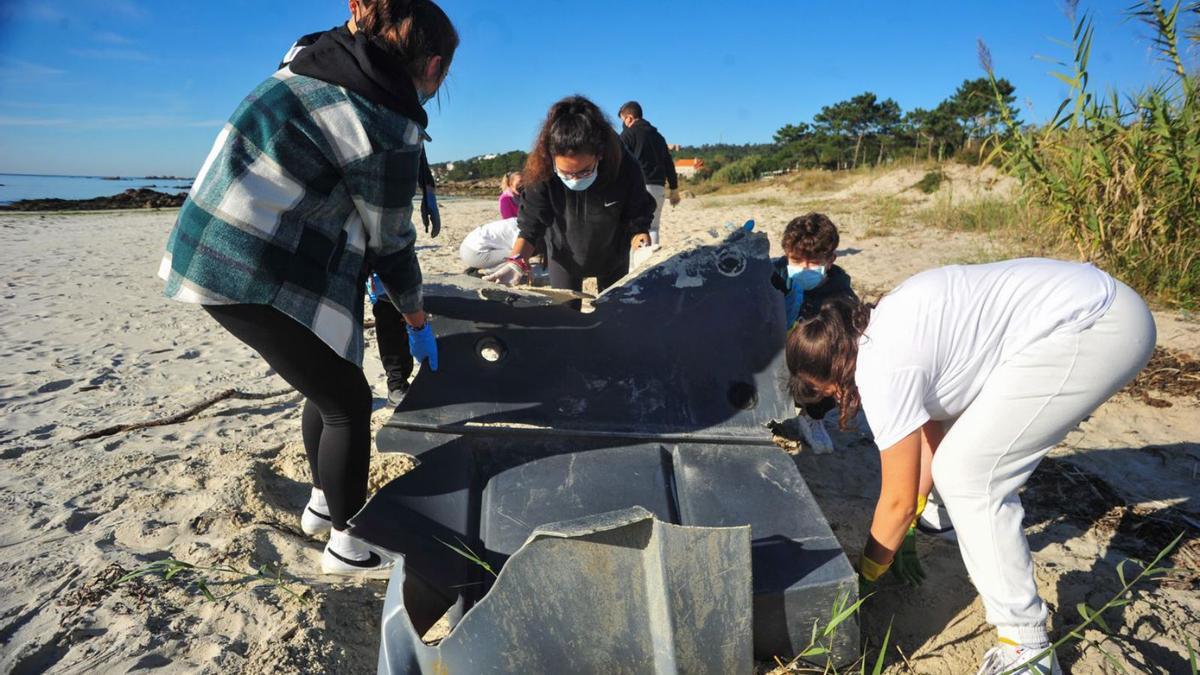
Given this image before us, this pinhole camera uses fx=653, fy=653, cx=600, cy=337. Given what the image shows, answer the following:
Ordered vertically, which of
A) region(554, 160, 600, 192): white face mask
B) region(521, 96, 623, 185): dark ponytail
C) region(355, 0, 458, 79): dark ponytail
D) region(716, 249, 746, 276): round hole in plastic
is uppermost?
region(355, 0, 458, 79): dark ponytail

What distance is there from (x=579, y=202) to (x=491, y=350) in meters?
1.04

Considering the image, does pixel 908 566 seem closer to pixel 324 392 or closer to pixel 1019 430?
pixel 1019 430

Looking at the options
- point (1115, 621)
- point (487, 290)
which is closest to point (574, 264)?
point (487, 290)

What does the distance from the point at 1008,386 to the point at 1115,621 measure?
36.5 inches

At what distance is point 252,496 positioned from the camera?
2441 millimetres

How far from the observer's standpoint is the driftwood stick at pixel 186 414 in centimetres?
307

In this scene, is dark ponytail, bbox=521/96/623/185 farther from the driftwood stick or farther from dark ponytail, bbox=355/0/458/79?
the driftwood stick

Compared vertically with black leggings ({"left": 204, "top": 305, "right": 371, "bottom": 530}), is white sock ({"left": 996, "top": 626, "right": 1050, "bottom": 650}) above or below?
below

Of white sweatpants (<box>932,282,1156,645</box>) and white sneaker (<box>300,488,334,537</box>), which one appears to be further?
white sneaker (<box>300,488,334,537</box>)

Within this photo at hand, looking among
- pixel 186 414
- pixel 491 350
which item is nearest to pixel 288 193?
pixel 491 350

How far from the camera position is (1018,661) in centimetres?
162

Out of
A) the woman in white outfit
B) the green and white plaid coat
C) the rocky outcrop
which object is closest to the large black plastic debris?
the woman in white outfit

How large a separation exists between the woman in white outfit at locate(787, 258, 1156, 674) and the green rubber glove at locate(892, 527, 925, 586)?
0.37 m

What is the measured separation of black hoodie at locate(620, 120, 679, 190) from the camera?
18.2 ft
